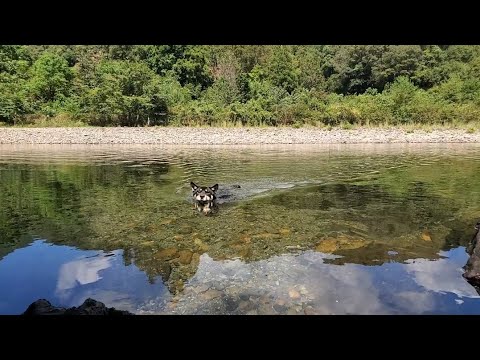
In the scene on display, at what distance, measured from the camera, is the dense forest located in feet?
120

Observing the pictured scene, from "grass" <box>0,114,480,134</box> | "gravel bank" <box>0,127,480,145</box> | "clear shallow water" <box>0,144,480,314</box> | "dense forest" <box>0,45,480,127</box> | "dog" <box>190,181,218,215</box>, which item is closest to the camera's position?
"clear shallow water" <box>0,144,480,314</box>

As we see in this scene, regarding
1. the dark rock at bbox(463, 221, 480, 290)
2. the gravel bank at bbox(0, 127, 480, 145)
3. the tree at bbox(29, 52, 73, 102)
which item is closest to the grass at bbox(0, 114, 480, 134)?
the gravel bank at bbox(0, 127, 480, 145)

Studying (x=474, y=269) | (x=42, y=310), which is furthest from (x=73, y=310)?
(x=474, y=269)

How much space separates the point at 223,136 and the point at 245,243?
25299mm

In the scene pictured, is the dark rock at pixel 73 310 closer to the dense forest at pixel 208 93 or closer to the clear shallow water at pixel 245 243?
the clear shallow water at pixel 245 243

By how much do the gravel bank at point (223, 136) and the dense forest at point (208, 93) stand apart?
3.12 m

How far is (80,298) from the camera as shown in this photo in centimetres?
529

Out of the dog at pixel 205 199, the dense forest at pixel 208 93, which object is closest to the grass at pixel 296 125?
the dense forest at pixel 208 93

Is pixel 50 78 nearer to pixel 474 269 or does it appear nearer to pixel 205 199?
pixel 205 199

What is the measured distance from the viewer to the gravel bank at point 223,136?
31.3 metres

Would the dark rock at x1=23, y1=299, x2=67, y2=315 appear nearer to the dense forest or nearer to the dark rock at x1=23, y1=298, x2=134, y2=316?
the dark rock at x1=23, y1=298, x2=134, y2=316

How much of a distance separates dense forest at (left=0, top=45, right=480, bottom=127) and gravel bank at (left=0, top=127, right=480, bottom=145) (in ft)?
10.2

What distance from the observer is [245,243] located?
7430mm
